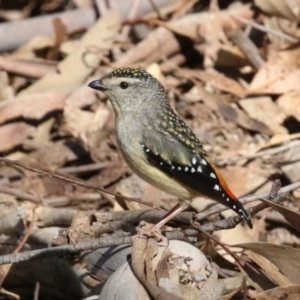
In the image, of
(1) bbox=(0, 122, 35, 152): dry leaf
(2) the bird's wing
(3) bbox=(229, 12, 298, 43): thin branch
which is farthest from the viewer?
(3) bbox=(229, 12, 298, 43): thin branch

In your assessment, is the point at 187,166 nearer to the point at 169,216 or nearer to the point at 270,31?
the point at 169,216

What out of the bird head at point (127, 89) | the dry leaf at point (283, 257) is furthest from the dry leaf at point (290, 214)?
the bird head at point (127, 89)

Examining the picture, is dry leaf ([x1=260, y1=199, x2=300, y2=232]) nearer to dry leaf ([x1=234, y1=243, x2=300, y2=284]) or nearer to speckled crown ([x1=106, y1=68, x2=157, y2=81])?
dry leaf ([x1=234, y1=243, x2=300, y2=284])

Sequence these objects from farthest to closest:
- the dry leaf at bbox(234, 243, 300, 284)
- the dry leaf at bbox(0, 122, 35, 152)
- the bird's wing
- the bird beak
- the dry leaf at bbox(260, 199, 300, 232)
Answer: the dry leaf at bbox(0, 122, 35, 152), the bird beak, the bird's wing, the dry leaf at bbox(234, 243, 300, 284), the dry leaf at bbox(260, 199, 300, 232)

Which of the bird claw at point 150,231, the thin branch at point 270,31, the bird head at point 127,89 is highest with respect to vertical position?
the bird head at point 127,89

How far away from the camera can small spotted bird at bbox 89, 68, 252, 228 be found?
5.40 m

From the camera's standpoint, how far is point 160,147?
5484mm

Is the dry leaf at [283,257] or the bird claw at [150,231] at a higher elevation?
the bird claw at [150,231]

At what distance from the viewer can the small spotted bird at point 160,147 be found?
213 inches

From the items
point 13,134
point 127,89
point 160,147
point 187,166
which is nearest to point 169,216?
point 187,166

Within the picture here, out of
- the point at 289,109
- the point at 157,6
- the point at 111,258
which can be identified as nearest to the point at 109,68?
the point at 157,6

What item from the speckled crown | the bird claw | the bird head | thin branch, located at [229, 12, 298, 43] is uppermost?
the speckled crown

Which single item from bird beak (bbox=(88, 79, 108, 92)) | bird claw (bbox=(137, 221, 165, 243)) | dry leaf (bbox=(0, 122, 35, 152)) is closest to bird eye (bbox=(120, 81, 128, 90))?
bird beak (bbox=(88, 79, 108, 92))

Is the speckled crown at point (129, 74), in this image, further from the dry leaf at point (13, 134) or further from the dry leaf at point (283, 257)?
the dry leaf at point (13, 134)
